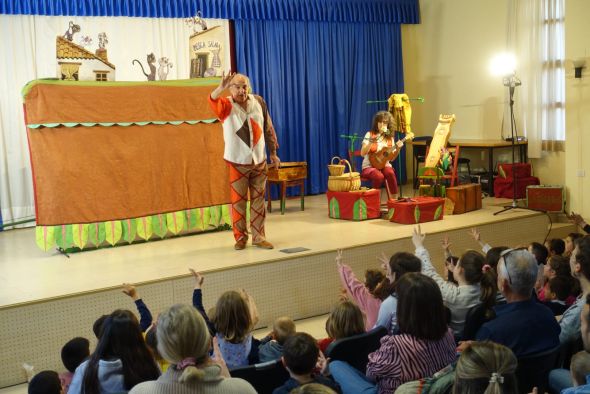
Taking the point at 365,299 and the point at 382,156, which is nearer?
the point at 365,299

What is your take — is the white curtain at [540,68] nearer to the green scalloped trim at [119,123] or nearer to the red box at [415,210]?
the red box at [415,210]

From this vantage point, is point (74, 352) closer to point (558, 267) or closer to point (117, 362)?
point (117, 362)

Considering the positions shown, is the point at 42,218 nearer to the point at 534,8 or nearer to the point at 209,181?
the point at 209,181

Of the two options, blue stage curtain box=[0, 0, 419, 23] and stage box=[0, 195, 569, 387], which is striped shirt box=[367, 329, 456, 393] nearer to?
stage box=[0, 195, 569, 387]

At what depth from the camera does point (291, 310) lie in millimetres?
5707

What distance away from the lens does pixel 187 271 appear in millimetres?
5383

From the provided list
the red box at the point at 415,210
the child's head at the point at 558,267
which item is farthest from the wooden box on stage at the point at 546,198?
the child's head at the point at 558,267

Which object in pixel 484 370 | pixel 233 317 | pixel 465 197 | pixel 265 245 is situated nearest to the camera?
pixel 484 370

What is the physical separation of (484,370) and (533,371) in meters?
0.83

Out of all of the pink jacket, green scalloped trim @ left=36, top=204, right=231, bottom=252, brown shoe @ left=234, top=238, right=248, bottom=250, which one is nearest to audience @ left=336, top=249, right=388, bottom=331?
the pink jacket

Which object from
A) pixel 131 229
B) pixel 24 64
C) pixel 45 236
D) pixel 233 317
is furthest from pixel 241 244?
pixel 24 64

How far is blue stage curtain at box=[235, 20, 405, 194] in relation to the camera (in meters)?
9.48

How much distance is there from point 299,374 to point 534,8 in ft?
24.2

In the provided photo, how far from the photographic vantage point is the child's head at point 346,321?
3.32m
